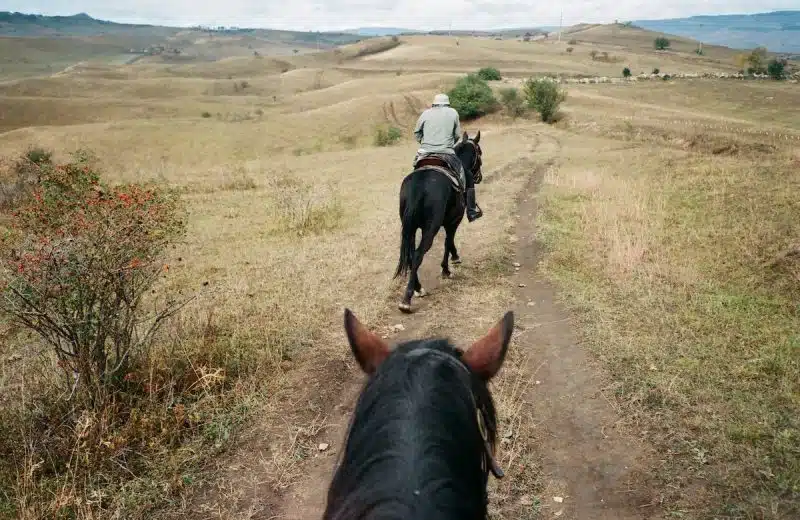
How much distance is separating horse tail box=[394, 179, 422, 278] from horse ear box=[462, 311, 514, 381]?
5.64 metres

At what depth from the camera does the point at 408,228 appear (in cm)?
763

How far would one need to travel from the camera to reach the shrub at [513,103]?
39.3 m

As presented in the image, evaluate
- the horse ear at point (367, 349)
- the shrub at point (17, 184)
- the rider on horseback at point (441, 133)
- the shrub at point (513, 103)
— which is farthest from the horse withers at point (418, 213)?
the shrub at point (513, 103)

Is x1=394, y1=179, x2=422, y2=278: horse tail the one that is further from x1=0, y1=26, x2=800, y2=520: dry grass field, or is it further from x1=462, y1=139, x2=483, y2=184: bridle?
x1=462, y1=139, x2=483, y2=184: bridle

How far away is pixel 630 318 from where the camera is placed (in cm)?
678

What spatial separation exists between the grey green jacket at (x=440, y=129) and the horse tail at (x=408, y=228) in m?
1.26

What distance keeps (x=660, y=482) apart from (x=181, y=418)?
4.29m

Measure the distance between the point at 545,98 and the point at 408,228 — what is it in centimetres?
3208

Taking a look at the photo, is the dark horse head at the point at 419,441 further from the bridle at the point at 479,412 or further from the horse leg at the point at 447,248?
the horse leg at the point at 447,248

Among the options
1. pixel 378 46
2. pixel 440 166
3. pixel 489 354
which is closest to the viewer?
pixel 489 354

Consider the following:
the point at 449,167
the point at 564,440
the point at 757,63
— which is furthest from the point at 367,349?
the point at 757,63

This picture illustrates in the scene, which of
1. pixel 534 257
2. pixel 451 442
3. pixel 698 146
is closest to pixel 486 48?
pixel 698 146

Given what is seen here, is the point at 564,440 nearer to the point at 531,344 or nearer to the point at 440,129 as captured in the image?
the point at 531,344

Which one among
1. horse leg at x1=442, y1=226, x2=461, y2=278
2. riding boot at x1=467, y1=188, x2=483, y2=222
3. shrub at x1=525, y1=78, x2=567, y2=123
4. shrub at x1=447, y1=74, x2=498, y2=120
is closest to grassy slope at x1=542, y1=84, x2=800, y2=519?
riding boot at x1=467, y1=188, x2=483, y2=222
